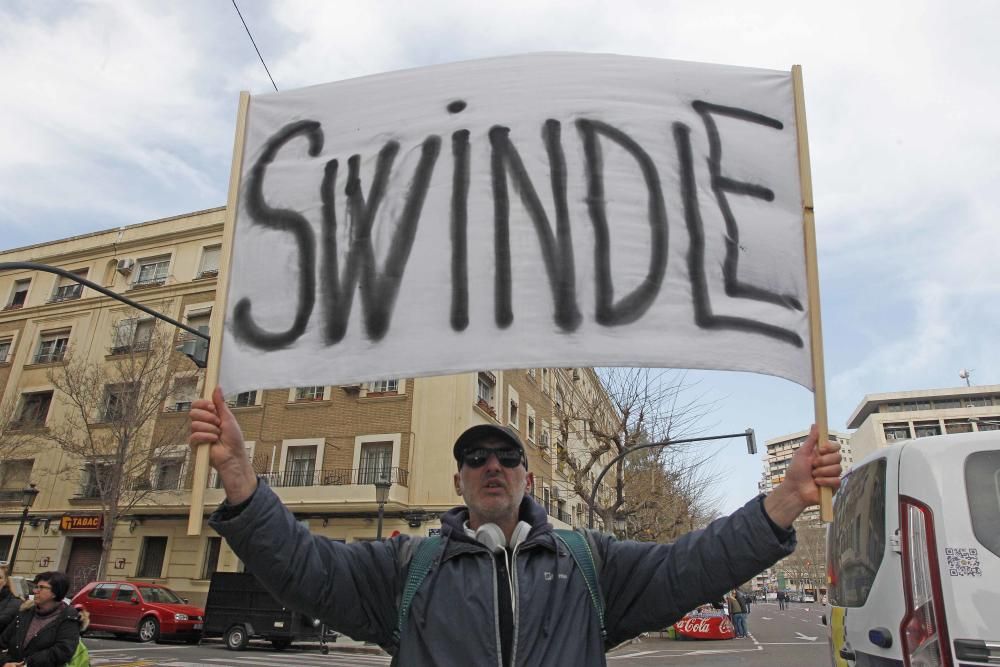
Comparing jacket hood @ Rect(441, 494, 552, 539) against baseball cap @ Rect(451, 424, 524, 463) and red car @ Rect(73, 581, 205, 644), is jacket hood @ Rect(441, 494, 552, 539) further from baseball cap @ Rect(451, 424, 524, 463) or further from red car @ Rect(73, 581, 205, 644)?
red car @ Rect(73, 581, 205, 644)

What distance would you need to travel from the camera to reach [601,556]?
2.22 meters

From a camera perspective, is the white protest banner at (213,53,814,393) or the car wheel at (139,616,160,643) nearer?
the white protest banner at (213,53,814,393)

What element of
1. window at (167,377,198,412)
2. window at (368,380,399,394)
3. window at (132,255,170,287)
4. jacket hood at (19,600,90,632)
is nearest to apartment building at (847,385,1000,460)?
window at (368,380,399,394)

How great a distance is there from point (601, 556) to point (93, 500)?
28927 millimetres

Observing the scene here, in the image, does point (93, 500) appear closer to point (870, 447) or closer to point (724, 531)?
point (724, 531)

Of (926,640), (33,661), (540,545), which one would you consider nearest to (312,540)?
(540,545)

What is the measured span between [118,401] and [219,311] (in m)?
25.8

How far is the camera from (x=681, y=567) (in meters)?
2.08

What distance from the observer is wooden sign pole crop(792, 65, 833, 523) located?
6.46 feet

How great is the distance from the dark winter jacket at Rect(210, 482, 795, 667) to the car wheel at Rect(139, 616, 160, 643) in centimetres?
1774

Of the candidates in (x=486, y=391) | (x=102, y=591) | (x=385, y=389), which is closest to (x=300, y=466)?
(x=385, y=389)

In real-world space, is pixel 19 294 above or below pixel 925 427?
below

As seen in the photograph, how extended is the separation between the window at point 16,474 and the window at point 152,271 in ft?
27.8

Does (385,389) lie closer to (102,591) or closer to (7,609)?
(102,591)
